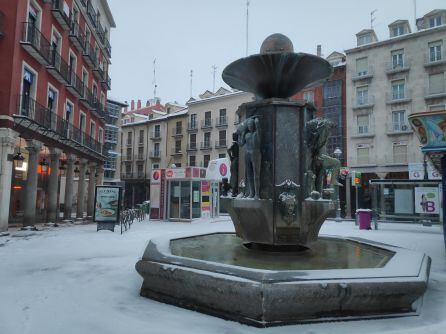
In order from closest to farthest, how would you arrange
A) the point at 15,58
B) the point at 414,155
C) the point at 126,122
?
the point at 15,58 → the point at 414,155 → the point at 126,122

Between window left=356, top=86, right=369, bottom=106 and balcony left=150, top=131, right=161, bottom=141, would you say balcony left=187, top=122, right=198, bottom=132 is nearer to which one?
balcony left=150, top=131, right=161, bottom=141

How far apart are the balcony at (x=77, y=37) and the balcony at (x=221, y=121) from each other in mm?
21318

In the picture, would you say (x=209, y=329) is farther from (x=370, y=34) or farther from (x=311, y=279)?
(x=370, y=34)

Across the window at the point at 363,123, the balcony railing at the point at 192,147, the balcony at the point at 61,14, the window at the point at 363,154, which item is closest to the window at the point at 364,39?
the window at the point at 363,123

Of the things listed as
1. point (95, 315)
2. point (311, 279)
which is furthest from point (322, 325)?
point (95, 315)

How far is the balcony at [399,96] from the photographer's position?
31.1 meters

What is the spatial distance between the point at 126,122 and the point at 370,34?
37.8 m

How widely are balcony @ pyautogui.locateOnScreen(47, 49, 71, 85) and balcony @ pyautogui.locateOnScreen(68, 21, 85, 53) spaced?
205 cm

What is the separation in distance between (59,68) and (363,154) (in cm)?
2659

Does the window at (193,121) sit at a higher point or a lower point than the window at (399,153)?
higher

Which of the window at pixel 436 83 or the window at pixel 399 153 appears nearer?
the window at pixel 436 83

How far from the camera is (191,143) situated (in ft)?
150

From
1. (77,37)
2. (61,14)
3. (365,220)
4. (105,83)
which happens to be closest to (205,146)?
(105,83)

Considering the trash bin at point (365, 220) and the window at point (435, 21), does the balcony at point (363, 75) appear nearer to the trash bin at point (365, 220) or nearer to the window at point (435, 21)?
the window at point (435, 21)
